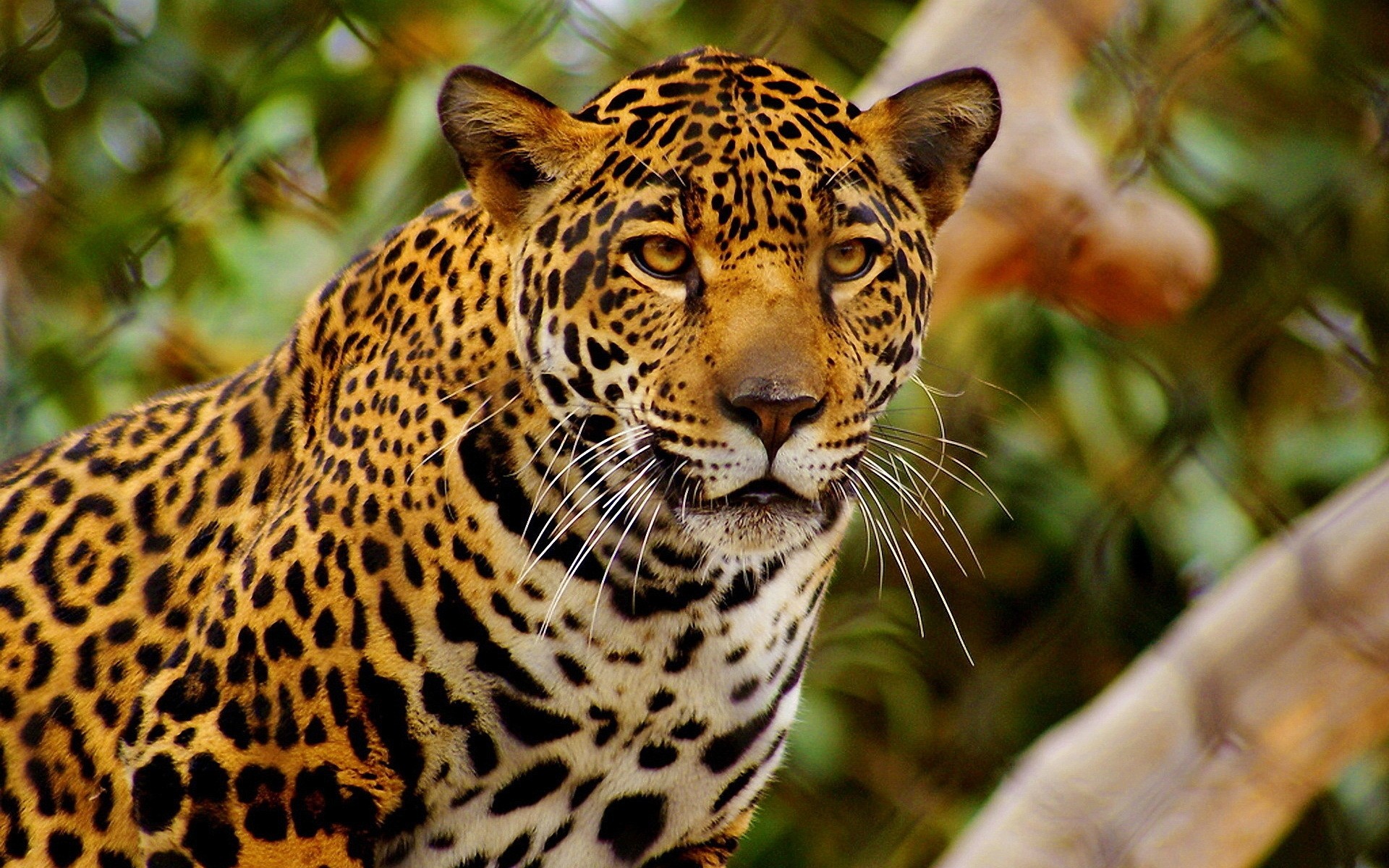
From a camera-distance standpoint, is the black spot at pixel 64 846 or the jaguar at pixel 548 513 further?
the black spot at pixel 64 846

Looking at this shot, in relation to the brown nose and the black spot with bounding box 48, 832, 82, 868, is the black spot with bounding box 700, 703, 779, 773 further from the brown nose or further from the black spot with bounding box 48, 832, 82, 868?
the black spot with bounding box 48, 832, 82, 868

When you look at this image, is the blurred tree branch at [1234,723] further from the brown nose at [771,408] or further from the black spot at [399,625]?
the black spot at [399,625]

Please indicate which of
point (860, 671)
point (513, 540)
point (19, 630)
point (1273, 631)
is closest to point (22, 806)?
point (19, 630)

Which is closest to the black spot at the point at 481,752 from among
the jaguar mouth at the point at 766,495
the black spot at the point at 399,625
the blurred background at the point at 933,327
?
the black spot at the point at 399,625

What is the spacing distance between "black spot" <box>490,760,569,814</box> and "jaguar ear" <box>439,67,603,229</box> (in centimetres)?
60

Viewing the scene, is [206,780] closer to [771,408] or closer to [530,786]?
[530,786]

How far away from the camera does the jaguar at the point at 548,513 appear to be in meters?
1.69

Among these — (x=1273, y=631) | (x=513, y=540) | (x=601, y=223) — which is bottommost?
(x=1273, y=631)

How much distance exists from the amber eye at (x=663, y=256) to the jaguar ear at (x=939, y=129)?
262 millimetres

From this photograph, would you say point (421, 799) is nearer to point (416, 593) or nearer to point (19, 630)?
point (416, 593)

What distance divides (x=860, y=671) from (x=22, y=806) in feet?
8.80

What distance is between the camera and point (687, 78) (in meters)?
1.77

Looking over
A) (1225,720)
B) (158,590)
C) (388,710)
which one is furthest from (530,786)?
(1225,720)

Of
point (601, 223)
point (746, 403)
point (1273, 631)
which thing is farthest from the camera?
point (1273, 631)
